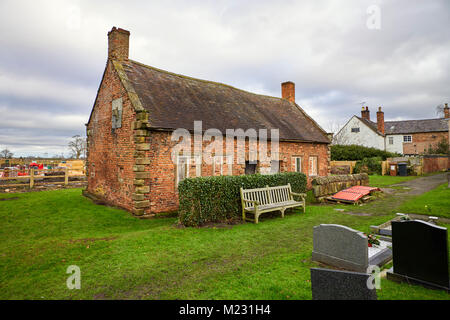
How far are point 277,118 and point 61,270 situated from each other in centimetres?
1685

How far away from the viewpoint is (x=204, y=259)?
6.07m

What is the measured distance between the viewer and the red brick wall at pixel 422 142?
44.8m

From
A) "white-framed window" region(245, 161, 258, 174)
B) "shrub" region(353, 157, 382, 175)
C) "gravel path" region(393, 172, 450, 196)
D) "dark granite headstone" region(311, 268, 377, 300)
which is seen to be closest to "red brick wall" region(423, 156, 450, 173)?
"shrub" region(353, 157, 382, 175)

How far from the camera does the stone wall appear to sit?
46.5ft

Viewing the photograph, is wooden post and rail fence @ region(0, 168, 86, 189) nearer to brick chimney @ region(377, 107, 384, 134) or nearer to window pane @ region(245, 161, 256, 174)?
window pane @ region(245, 161, 256, 174)

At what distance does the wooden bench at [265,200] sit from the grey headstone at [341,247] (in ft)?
13.0

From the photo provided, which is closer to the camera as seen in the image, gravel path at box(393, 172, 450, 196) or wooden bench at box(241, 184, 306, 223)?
wooden bench at box(241, 184, 306, 223)

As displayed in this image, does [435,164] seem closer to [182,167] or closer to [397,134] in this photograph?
[397,134]

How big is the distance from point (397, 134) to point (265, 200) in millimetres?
49218

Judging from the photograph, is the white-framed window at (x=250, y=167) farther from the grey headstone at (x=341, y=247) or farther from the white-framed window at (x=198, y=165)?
the grey headstone at (x=341, y=247)

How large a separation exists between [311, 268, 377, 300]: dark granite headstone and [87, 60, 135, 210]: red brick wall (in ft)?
31.0

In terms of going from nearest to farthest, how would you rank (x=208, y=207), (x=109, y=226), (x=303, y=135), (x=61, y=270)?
(x=61, y=270) → (x=208, y=207) → (x=109, y=226) → (x=303, y=135)
